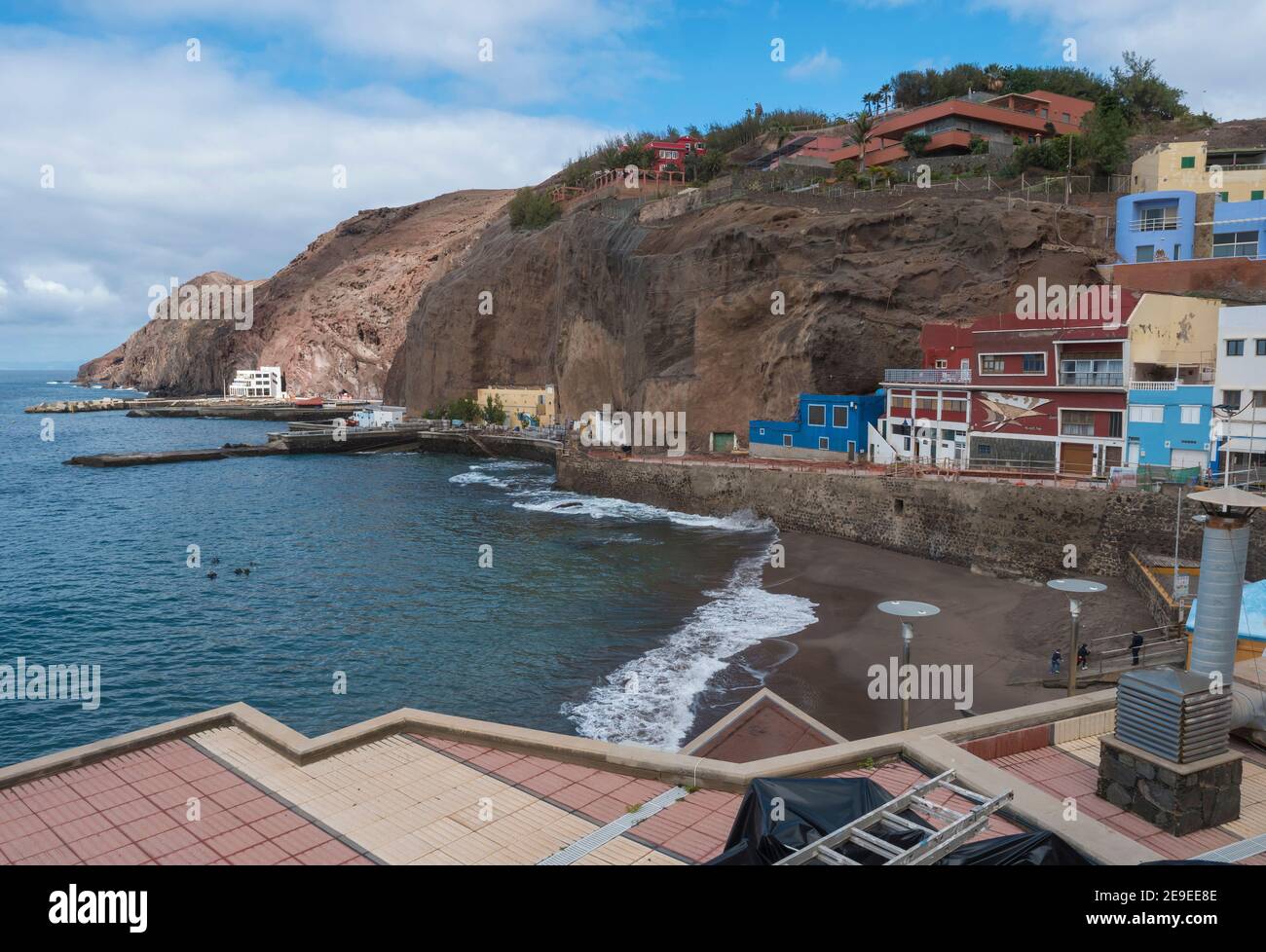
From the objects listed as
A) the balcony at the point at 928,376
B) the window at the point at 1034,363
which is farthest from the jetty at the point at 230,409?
the window at the point at 1034,363

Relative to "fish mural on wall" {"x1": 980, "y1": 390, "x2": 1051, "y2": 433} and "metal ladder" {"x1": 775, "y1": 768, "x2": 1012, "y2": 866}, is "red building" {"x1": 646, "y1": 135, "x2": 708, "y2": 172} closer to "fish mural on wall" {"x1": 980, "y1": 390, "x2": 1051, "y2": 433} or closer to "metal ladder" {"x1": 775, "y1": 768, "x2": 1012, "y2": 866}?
"fish mural on wall" {"x1": 980, "y1": 390, "x2": 1051, "y2": 433}

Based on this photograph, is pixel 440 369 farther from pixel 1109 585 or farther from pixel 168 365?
pixel 168 365

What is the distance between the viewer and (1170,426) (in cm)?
3148

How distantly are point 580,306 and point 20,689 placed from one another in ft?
181

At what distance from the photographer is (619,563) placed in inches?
1366

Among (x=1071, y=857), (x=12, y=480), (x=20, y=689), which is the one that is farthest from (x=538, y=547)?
(x=12, y=480)

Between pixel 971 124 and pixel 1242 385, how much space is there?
44.6m

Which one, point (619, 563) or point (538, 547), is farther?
point (538, 547)

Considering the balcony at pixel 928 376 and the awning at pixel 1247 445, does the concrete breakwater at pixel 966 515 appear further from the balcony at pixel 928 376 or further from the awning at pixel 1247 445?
the balcony at pixel 928 376

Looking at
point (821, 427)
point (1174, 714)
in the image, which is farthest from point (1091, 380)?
point (1174, 714)

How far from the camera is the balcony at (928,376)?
128 ft

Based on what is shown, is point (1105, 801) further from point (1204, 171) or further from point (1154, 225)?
point (1204, 171)

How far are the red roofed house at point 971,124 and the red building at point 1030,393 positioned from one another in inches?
1166

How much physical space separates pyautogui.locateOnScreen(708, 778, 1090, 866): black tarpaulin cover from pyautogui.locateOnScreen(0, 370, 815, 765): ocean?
10.9 meters
